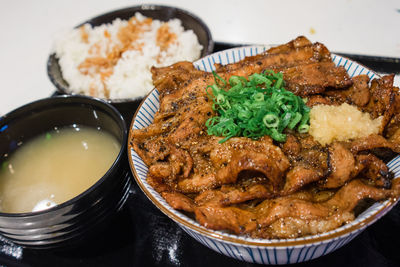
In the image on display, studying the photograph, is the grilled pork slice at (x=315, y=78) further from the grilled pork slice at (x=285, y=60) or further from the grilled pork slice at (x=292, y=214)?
the grilled pork slice at (x=292, y=214)

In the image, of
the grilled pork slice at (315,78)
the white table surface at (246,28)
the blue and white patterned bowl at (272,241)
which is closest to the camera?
the blue and white patterned bowl at (272,241)

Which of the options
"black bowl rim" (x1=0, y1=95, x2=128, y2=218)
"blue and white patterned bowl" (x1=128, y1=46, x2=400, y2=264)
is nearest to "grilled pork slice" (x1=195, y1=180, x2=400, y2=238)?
"blue and white patterned bowl" (x1=128, y1=46, x2=400, y2=264)

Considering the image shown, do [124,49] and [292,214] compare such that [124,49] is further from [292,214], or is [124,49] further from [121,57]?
[292,214]

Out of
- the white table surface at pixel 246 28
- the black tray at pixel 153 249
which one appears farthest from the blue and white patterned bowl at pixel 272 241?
the white table surface at pixel 246 28

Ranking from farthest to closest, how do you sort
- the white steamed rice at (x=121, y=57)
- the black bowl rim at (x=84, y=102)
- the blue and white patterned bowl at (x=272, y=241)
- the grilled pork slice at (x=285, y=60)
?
the white steamed rice at (x=121, y=57)
the grilled pork slice at (x=285, y=60)
the black bowl rim at (x=84, y=102)
the blue and white patterned bowl at (x=272, y=241)

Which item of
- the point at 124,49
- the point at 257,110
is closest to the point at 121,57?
the point at 124,49

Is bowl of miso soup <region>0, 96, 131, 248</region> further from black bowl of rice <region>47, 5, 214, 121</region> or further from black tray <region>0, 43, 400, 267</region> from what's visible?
black bowl of rice <region>47, 5, 214, 121</region>
